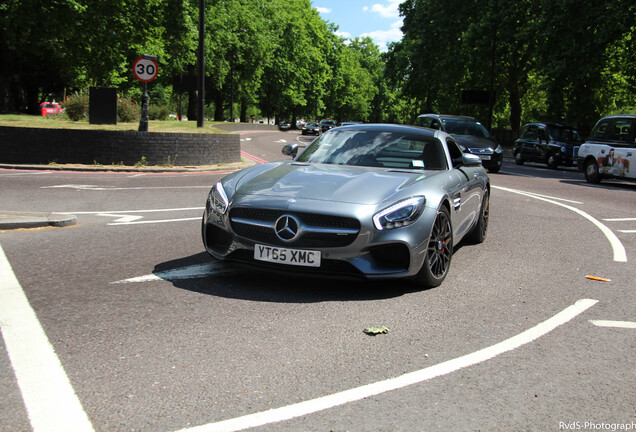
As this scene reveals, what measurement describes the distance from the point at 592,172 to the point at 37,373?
733 inches

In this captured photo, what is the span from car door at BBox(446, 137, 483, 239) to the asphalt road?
1.47 ft

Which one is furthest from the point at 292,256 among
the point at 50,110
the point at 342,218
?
the point at 50,110

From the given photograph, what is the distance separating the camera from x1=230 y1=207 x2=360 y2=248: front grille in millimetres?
4855

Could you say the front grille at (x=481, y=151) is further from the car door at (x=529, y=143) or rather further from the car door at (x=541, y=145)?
the car door at (x=529, y=143)

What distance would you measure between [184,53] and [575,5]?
19.2 meters

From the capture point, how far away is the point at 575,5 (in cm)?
2927

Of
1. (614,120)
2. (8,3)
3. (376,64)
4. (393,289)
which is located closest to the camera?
(393,289)

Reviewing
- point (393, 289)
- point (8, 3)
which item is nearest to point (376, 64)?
point (8, 3)

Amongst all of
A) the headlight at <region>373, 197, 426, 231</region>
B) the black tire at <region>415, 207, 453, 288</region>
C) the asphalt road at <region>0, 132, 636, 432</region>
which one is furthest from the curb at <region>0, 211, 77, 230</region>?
the black tire at <region>415, 207, 453, 288</region>

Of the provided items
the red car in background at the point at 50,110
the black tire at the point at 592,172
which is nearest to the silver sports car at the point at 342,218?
the black tire at the point at 592,172

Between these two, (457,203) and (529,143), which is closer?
(457,203)

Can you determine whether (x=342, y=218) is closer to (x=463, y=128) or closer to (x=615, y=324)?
(x=615, y=324)

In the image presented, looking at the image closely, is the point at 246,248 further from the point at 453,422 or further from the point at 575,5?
the point at 575,5

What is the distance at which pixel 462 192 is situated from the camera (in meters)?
6.55
